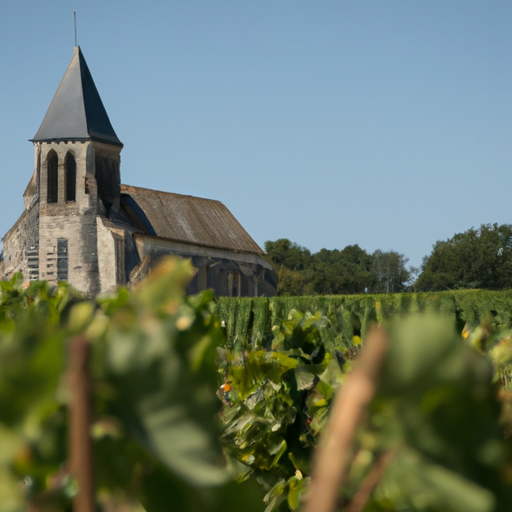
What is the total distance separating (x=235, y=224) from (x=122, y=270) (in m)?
8.52

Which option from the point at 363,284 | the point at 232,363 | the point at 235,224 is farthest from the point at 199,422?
the point at 363,284

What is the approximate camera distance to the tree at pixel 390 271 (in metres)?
74.5

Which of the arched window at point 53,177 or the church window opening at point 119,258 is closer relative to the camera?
the church window opening at point 119,258

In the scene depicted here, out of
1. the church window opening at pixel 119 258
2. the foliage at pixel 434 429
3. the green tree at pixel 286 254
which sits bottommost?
the foliage at pixel 434 429

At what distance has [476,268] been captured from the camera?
2237 inches

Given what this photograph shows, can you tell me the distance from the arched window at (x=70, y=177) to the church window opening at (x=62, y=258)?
1778 millimetres

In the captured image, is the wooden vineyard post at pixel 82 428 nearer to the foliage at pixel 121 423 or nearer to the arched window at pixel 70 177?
the foliage at pixel 121 423

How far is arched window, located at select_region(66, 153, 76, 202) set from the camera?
26.9m

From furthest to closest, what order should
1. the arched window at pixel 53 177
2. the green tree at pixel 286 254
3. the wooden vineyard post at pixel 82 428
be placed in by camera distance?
the green tree at pixel 286 254 → the arched window at pixel 53 177 → the wooden vineyard post at pixel 82 428

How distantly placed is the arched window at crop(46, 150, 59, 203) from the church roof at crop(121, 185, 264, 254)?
3190 millimetres

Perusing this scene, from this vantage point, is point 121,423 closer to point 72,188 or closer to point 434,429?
point 434,429

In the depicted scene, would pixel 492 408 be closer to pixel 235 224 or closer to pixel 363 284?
pixel 235 224

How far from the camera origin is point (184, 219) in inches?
1214

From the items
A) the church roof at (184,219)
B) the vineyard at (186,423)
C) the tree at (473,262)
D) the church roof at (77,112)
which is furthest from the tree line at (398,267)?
the vineyard at (186,423)
